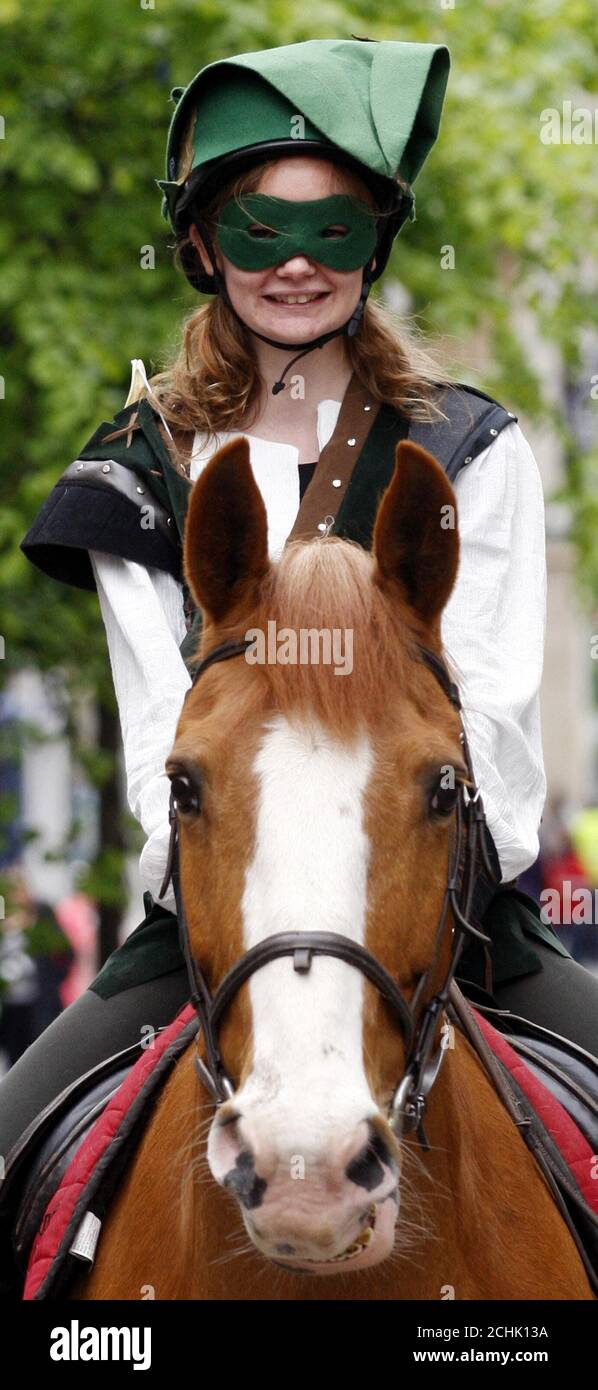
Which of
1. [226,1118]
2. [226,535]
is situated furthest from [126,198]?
[226,1118]

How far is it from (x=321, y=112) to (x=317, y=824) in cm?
174

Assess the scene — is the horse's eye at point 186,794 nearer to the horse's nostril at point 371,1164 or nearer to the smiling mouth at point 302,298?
the horse's nostril at point 371,1164

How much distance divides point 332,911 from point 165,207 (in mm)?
2085

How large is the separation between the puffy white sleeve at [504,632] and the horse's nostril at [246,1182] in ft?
3.71

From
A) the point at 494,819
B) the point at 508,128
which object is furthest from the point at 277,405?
the point at 508,128

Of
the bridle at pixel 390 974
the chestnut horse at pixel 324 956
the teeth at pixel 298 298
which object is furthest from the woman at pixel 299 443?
the chestnut horse at pixel 324 956

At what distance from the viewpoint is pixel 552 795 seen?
24234mm

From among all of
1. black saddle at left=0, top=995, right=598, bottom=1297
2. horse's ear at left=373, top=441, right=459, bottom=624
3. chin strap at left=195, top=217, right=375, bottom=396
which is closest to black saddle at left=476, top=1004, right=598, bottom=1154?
black saddle at left=0, top=995, right=598, bottom=1297

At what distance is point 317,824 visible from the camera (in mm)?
2730

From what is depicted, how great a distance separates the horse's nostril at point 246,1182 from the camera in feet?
8.24

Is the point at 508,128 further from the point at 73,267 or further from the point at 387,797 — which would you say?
the point at 387,797

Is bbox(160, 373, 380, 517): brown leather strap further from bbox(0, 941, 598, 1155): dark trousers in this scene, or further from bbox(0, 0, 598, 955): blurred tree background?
bbox(0, 0, 598, 955): blurred tree background

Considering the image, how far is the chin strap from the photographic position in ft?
12.9

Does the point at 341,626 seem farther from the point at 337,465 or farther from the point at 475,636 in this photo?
the point at 337,465
